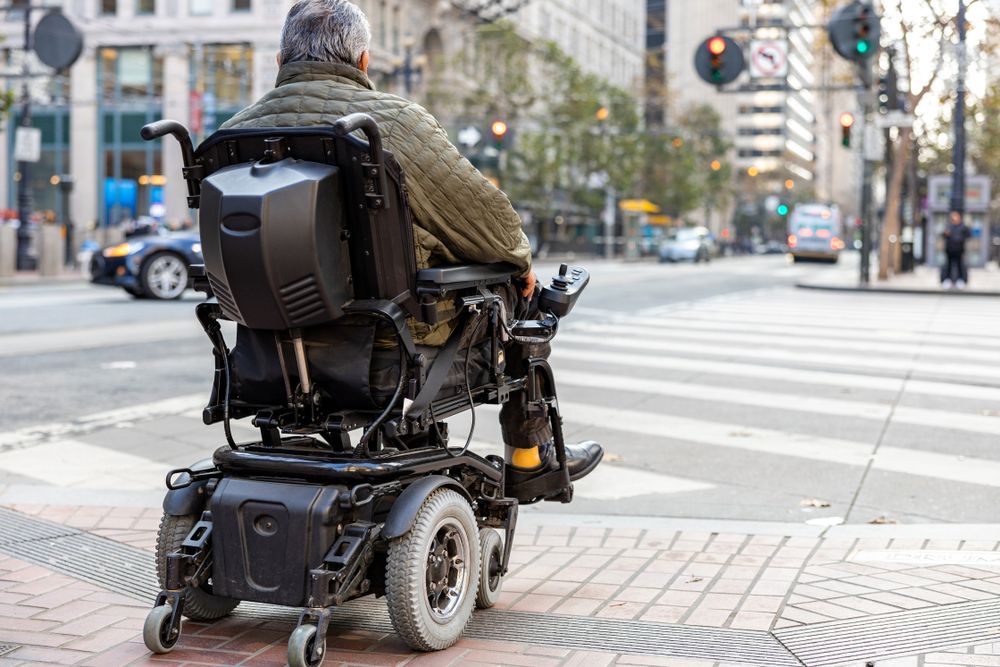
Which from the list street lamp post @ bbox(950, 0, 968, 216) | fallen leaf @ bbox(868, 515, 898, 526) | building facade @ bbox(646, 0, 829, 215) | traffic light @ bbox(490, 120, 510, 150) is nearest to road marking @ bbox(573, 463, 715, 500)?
fallen leaf @ bbox(868, 515, 898, 526)

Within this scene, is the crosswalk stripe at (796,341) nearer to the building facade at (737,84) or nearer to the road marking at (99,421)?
the road marking at (99,421)

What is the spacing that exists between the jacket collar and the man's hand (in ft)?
2.67

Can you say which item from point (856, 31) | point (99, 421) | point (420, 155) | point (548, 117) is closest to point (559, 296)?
point (420, 155)

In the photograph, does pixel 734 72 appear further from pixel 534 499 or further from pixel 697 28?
pixel 697 28

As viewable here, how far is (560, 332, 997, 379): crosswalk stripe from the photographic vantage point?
34.9 feet

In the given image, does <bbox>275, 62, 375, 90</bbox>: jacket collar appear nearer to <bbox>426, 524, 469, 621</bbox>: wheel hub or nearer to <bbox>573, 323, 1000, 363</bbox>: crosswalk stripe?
<bbox>426, 524, 469, 621</bbox>: wheel hub

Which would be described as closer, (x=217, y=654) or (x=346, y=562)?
(x=346, y=562)

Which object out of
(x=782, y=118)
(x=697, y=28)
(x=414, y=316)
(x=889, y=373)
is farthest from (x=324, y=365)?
(x=782, y=118)

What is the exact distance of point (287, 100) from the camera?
343 cm

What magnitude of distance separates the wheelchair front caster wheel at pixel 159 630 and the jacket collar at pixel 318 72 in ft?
4.99

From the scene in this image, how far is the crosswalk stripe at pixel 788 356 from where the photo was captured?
10.6m

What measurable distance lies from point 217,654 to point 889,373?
8.15 metres

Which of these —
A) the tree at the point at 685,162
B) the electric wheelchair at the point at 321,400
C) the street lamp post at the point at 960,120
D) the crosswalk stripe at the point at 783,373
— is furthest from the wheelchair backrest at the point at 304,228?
the tree at the point at 685,162

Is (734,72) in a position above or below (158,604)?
above
